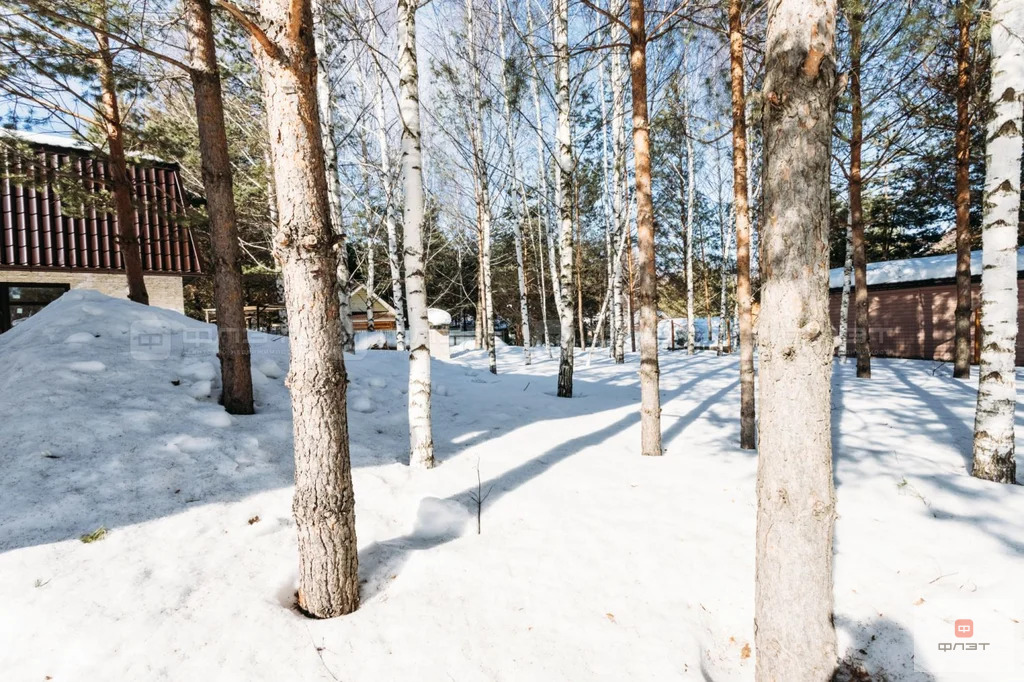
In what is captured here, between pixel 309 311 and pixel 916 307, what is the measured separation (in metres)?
Result: 18.8

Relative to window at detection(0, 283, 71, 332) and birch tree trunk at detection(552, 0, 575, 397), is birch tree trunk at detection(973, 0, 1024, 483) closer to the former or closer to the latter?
birch tree trunk at detection(552, 0, 575, 397)

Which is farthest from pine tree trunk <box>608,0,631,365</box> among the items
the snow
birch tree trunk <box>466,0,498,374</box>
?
the snow

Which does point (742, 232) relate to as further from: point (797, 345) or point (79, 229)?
point (79, 229)

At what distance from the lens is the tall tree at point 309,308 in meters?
2.36

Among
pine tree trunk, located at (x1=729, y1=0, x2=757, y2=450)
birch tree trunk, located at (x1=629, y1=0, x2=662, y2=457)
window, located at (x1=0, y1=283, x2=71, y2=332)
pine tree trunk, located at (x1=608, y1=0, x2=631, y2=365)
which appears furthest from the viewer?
pine tree trunk, located at (x1=608, y1=0, x2=631, y2=365)

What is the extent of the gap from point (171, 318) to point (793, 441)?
7.78 m

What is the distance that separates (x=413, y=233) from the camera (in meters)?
4.71

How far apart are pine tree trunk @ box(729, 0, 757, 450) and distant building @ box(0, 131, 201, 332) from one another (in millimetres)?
9247

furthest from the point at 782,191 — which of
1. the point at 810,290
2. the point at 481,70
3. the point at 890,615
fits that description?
the point at 481,70

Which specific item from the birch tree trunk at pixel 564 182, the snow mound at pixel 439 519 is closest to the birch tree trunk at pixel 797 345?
the snow mound at pixel 439 519

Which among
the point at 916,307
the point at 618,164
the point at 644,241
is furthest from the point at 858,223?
the point at 916,307

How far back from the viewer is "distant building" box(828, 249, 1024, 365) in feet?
44.2

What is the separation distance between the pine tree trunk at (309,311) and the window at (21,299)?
444 inches

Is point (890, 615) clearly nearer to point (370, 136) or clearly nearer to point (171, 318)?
point (171, 318)
